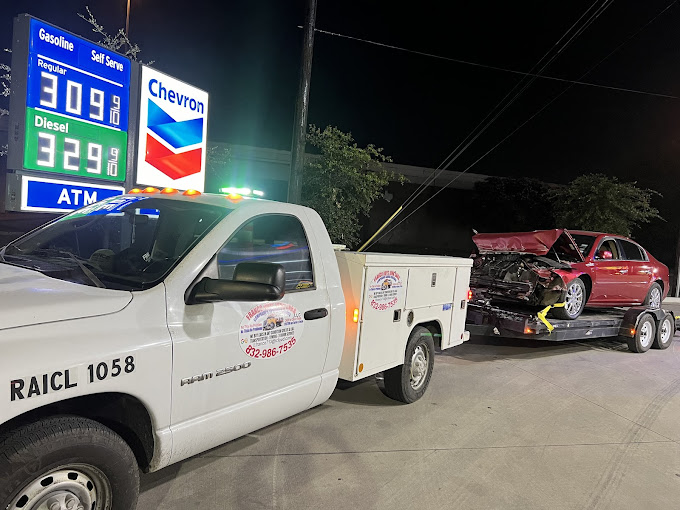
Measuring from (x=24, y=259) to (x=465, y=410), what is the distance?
4.44 m

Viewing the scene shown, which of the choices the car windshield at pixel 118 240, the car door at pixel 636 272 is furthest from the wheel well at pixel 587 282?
the car windshield at pixel 118 240

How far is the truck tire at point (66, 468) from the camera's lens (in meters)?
2.12

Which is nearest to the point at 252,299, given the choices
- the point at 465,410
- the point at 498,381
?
the point at 465,410

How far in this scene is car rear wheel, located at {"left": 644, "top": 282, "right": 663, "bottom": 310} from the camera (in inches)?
412

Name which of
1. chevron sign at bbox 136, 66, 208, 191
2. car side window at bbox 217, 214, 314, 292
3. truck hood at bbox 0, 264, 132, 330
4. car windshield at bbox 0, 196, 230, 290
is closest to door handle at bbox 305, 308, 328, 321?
car side window at bbox 217, 214, 314, 292

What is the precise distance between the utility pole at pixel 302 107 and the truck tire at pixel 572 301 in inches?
203

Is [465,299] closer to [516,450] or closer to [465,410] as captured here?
[465,410]

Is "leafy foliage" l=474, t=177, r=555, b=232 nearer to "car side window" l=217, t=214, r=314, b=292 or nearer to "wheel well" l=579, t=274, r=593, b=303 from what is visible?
"wheel well" l=579, t=274, r=593, b=303

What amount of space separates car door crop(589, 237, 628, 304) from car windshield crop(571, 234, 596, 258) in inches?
5.5

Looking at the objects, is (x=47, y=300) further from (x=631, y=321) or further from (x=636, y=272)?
(x=636, y=272)

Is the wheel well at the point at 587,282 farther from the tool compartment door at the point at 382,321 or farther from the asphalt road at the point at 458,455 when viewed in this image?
the tool compartment door at the point at 382,321

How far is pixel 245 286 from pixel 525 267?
22.2ft

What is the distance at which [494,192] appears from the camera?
2725 cm

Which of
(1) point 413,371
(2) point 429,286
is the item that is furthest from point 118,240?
(1) point 413,371
